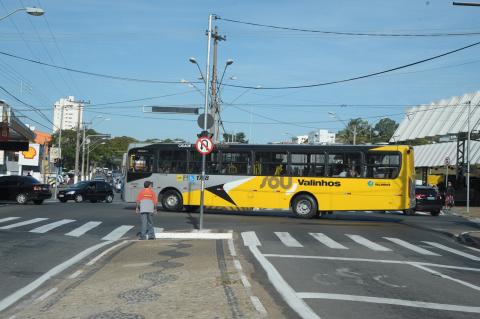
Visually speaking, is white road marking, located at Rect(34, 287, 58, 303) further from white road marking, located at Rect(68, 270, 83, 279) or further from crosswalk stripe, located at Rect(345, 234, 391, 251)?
crosswalk stripe, located at Rect(345, 234, 391, 251)

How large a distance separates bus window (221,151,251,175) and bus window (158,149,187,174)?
1.95 meters

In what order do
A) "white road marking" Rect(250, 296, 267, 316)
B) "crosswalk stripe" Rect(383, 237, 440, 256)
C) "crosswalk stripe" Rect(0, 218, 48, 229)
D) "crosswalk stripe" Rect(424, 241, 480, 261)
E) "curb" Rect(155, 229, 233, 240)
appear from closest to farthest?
"white road marking" Rect(250, 296, 267, 316), "crosswalk stripe" Rect(424, 241, 480, 261), "crosswalk stripe" Rect(383, 237, 440, 256), "curb" Rect(155, 229, 233, 240), "crosswalk stripe" Rect(0, 218, 48, 229)

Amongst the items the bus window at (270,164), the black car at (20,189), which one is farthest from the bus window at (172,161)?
the black car at (20,189)

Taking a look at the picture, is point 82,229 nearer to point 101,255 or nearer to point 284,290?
point 101,255

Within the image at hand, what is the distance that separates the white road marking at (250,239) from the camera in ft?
49.3

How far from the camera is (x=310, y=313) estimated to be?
7043mm

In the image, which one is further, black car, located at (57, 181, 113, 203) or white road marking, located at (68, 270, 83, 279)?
black car, located at (57, 181, 113, 203)

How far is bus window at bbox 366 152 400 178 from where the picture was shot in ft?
77.6

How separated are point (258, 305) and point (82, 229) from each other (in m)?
12.3

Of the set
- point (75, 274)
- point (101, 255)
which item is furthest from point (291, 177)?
point (75, 274)

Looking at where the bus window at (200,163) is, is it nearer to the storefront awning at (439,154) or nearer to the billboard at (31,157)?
the storefront awning at (439,154)

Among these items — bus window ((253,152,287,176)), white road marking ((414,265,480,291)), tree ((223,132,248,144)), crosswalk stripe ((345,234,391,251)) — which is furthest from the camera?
tree ((223,132,248,144))

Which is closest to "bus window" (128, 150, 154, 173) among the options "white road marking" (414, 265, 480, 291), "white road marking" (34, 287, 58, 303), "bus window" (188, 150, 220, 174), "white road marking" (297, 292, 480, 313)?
"bus window" (188, 150, 220, 174)

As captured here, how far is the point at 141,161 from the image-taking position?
26828 mm
